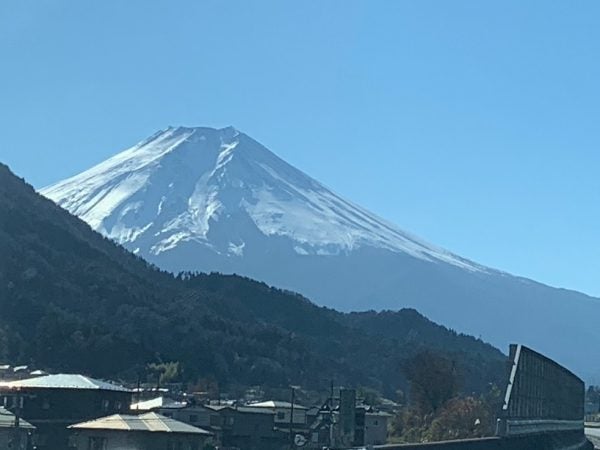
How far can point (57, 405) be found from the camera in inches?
2457

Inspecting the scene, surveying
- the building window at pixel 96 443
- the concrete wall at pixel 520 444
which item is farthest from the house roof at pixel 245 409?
the building window at pixel 96 443

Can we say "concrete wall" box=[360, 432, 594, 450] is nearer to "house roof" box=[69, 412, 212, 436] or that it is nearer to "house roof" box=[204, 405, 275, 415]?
"house roof" box=[69, 412, 212, 436]

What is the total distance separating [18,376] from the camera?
85.1 metres

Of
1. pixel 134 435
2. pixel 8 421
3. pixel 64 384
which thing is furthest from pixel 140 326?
pixel 134 435

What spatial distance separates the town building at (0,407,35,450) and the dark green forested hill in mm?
54814

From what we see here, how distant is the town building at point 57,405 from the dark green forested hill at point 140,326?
153 ft

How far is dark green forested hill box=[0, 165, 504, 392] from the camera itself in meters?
119

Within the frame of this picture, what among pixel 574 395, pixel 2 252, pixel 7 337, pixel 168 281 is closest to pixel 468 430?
pixel 574 395

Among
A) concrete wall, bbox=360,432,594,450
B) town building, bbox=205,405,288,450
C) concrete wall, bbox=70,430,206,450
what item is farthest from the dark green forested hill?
concrete wall, bbox=360,432,594,450

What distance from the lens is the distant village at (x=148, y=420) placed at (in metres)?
25.4

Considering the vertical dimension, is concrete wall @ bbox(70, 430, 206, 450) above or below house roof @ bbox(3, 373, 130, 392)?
below

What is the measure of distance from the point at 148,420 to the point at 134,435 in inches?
90.8

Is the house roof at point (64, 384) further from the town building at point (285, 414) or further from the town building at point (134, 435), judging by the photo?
the town building at point (285, 414)

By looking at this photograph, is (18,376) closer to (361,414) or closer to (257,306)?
(361,414)
